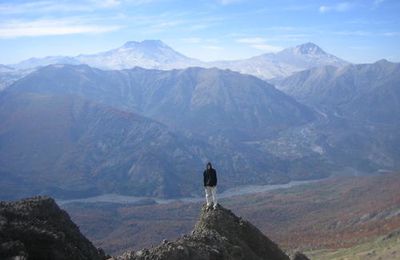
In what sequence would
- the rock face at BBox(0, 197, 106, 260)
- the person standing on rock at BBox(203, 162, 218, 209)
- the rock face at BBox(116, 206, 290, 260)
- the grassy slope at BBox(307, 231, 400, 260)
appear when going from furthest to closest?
the grassy slope at BBox(307, 231, 400, 260), the person standing on rock at BBox(203, 162, 218, 209), the rock face at BBox(116, 206, 290, 260), the rock face at BBox(0, 197, 106, 260)

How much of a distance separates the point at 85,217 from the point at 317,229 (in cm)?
8245

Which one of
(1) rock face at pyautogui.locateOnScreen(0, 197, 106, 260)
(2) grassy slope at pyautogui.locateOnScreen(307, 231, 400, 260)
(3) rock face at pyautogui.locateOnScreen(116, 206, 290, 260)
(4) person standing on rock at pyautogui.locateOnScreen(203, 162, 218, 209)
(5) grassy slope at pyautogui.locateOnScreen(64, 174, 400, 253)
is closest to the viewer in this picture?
(1) rock face at pyautogui.locateOnScreen(0, 197, 106, 260)

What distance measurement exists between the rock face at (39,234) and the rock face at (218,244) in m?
3.49

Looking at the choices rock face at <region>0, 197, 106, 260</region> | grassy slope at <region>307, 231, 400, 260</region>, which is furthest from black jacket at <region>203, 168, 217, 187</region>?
grassy slope at <region>307, 231, 400, 260</region>

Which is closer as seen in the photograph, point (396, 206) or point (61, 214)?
point (61, 214)

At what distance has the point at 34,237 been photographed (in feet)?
94.4

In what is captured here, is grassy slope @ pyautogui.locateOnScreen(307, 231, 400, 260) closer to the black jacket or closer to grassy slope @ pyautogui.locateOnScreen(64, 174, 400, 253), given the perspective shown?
grassy slope @ pyautogui.locateOnScreen(64, 174, 400, 253)

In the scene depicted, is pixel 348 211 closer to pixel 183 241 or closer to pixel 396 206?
pixel 396 206

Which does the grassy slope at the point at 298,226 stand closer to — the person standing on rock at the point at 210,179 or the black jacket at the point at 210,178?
the person standing on rock at the point at 210,179

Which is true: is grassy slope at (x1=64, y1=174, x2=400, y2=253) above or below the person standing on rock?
below

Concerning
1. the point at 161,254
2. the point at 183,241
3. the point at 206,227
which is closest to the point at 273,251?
the point at 206,227

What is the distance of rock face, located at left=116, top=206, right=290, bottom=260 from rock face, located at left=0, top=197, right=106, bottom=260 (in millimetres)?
3490

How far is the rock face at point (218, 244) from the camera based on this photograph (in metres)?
28.9

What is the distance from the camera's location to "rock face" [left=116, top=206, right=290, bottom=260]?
28856 mm
